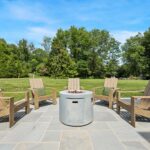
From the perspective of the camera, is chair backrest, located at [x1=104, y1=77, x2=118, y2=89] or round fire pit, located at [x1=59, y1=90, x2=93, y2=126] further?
chair backrest, located at [x1=104, y1=77, x2=118, y2=89]

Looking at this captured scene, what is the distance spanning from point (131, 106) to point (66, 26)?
110 ft

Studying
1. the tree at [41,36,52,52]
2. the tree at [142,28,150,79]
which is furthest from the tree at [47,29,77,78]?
the tree at [41,36,52,52]

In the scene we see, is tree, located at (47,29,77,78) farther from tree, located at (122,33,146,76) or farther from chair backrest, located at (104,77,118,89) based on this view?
chair backrest, located at (104,77,118,89)

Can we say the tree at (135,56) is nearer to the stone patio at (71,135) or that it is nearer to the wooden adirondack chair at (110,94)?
the wooden adirondack chair at (110,94)

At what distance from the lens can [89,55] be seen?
36406mm

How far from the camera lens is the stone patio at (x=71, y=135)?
138 inches

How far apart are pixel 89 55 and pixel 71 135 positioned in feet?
107

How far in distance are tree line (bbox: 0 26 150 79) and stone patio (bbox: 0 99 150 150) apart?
25190 mm

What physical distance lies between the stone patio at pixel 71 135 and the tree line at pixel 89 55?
25.2 meters

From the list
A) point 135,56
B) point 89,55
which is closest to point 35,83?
point 89,55

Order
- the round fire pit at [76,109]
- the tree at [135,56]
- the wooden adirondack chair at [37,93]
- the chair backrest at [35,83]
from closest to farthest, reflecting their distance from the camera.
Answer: the round fire pit at [76,109] < the wooden adirondack chair at [37,93] < the chair backrest at [35,83] < the tree at [135,56]

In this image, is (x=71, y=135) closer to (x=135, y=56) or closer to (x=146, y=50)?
(x=135, y=56)

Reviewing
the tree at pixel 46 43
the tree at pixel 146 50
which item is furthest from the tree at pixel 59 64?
the tree at pixel 46 43

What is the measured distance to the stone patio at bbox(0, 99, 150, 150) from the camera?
350 cm
